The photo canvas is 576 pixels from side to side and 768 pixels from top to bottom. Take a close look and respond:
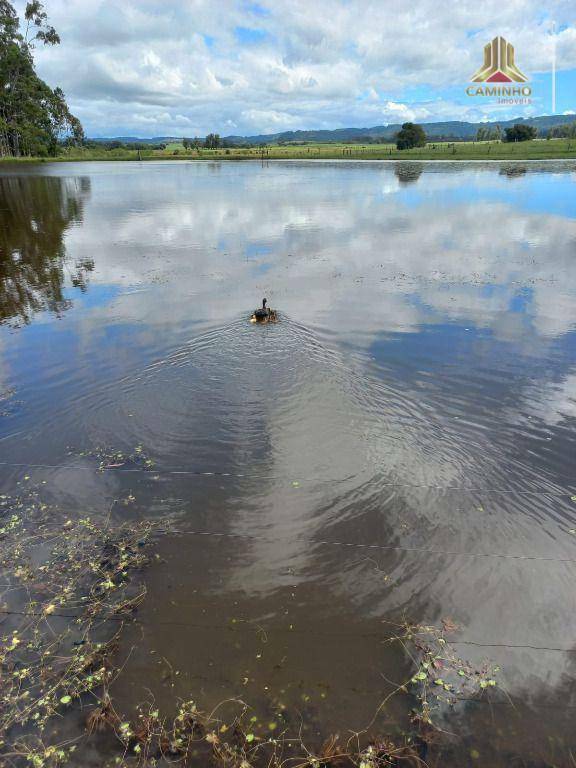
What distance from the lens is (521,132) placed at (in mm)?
148750

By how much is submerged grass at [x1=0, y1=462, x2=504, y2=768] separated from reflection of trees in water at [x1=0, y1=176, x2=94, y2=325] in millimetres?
15323

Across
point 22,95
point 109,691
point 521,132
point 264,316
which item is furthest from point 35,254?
point 521,132

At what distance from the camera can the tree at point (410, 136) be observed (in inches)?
5836

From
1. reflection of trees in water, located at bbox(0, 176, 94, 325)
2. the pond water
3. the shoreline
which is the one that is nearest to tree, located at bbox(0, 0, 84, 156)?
the shoreline

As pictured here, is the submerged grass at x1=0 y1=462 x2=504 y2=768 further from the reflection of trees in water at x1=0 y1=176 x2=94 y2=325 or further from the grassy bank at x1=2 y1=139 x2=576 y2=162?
the grassy bank at x1=2 y1=139 x2=576 y2=162

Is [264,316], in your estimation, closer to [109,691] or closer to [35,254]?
[109,691]

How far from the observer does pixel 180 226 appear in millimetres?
39656

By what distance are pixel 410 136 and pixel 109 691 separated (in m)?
176

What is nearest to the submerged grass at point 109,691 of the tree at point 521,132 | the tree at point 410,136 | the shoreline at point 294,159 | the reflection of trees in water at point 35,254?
the reflection of trees in water at point 35,254

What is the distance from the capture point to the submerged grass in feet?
18.3

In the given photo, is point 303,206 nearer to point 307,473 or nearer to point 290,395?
point 290,395

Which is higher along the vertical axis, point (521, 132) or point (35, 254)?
point (521, 132)

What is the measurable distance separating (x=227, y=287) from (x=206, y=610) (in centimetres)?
1802

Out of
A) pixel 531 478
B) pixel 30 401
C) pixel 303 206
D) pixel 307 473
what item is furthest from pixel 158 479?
pixel 303 206
